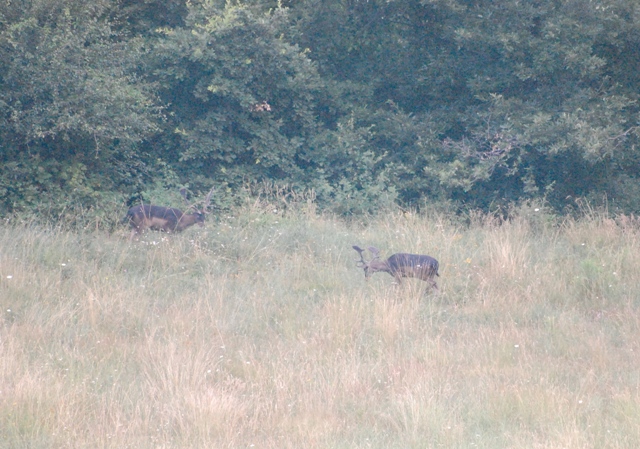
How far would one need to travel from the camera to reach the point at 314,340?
6.64 metres

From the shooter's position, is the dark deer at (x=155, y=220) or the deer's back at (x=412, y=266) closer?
the deer's back at (x=412, y=266)

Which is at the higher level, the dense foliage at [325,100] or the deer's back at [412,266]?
the dense foliage at [325,100]

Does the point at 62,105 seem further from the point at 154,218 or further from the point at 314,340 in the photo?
the point at 314,340

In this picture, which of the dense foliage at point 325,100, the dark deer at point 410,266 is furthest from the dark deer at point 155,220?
the dark deer at point 410,266

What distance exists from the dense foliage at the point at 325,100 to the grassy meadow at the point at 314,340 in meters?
2.92

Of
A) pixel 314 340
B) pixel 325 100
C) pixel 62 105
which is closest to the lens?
pixel 314 340

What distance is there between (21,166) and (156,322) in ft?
23.0

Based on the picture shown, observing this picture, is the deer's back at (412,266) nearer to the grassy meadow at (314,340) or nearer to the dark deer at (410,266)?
the dark deer at (410,266)

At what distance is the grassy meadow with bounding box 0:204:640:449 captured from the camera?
16.2 ft

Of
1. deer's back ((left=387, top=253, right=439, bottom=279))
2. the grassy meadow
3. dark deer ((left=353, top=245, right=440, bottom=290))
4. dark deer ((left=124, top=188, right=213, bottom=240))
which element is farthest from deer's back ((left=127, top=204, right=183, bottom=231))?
deer's back ((left=387, top=253, right=439, bottom=279))

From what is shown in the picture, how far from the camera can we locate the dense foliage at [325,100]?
1245 cm

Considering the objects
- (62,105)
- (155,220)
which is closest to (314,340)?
(155,220)

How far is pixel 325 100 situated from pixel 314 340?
9792 millimetres

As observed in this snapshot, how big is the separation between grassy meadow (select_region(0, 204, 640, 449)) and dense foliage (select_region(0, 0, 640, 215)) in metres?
2.92
